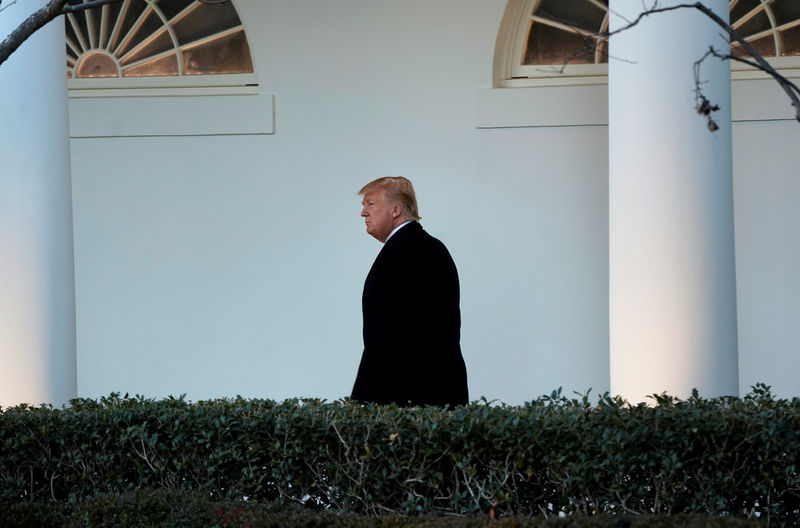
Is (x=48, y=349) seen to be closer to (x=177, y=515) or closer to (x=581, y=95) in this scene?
(x=177, y=515)

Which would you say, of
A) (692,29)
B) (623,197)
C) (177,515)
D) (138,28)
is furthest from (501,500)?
(138,28)

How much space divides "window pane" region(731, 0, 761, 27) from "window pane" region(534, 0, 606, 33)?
1.05 m

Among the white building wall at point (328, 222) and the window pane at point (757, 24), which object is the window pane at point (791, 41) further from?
the white building wall at point (328, 222)

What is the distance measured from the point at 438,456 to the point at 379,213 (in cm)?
163

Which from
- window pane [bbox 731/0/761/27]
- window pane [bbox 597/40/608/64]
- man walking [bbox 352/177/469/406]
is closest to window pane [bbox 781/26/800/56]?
window pane [bbox 731/0/761/27]

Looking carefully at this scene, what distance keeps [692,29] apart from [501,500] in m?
2.61

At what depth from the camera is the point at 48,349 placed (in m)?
5.41

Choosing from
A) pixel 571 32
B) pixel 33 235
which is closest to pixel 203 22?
pixel 571 32

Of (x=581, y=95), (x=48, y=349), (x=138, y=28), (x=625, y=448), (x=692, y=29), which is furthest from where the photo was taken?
(x=138, y=28)

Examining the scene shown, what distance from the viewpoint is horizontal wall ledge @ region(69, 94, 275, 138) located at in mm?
8367

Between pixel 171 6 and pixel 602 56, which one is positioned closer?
pixel 602 56

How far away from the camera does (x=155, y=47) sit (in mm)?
8688

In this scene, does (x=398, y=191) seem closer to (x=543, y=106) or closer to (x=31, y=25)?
(x=31, y=25)

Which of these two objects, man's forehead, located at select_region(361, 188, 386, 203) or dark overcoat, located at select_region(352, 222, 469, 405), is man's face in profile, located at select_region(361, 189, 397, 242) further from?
dark overcoat, located at select_region(352, 222, 469, 405)
